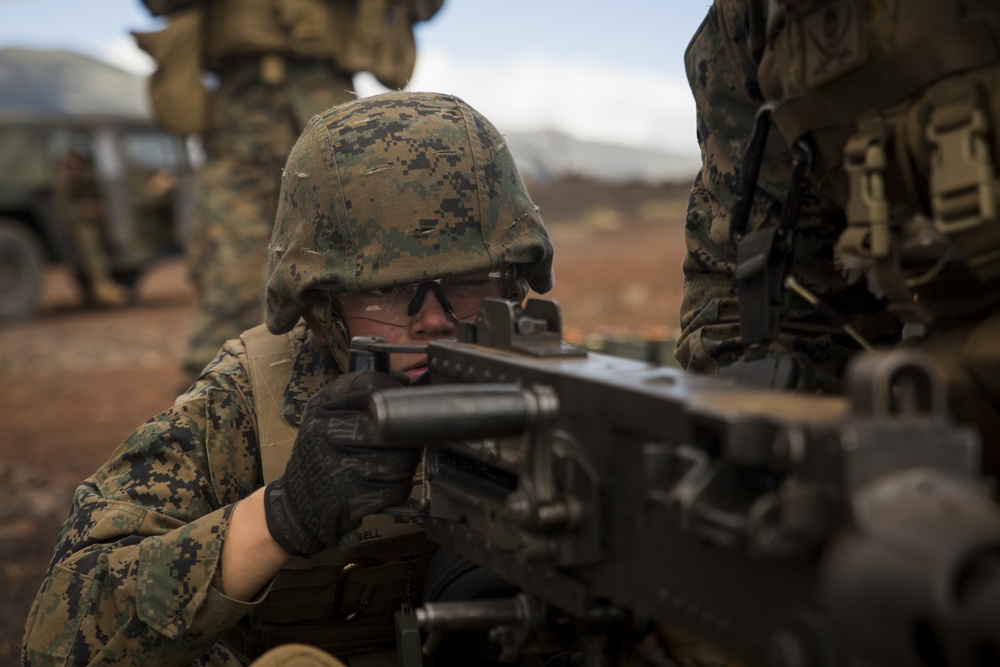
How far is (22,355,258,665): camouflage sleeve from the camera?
259 cm

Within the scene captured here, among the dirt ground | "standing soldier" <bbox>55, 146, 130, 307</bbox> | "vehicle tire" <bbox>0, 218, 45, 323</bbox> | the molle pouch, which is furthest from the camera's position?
"standing soldier" <bbox>55, 146, 130, 307</bbox>

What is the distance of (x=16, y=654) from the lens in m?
4.48

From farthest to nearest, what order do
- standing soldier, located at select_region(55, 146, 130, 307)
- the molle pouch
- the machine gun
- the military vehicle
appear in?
standing soldier, located at select_region(55, 146, 130, 307) → the military vehicle → the molle pouch → the machine gun

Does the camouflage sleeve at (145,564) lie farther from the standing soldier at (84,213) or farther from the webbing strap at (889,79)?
the standing soldier at (84,213)

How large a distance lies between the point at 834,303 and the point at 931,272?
0.73m

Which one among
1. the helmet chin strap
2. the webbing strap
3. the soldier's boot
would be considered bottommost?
the soldier's boot

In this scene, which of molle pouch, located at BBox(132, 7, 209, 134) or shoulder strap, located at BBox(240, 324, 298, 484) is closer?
shoulder strap, located at BBox(240, 324, 298, 484)

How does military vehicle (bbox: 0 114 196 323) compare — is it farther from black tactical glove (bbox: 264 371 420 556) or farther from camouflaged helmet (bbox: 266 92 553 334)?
black tactical glove (bbox: 264 371 420 556)

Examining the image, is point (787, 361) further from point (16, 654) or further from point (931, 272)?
point (16, 654)

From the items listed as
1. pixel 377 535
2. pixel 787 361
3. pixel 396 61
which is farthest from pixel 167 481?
pixel 396 61

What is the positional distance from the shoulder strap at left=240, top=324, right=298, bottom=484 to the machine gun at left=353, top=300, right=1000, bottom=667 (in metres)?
0.69

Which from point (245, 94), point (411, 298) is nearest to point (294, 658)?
point (411, 298)

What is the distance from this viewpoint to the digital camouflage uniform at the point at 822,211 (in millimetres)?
1888

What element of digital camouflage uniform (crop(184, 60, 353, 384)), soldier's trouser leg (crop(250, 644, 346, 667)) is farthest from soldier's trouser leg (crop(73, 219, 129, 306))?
soldier's trouser leg (crop(250, 644, 346, 667))
